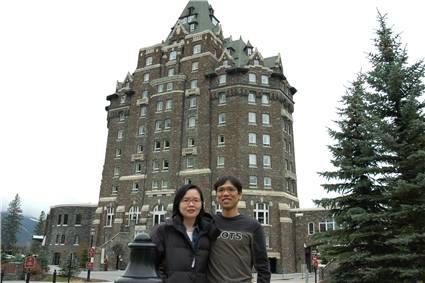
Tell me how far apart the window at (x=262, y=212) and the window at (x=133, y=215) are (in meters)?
13.6

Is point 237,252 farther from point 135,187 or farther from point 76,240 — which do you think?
point 76,240

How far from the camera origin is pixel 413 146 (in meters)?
13.9

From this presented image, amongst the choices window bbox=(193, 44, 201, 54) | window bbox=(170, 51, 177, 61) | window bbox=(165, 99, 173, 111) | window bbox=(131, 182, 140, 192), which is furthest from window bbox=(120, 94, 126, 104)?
window bbox=(131, 182, 140, 192)

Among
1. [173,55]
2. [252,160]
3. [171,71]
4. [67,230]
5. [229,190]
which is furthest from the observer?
[67,230]

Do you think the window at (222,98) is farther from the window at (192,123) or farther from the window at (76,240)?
the window at (76,240)

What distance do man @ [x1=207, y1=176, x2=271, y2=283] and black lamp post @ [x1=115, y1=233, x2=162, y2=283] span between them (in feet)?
4.57

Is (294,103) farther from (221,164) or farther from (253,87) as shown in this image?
(221,164)

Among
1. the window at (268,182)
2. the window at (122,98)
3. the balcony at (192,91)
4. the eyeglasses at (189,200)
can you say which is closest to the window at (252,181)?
the window at (268,182)

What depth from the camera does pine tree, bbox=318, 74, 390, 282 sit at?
1379 cm

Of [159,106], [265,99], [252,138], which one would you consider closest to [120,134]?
[159,106]

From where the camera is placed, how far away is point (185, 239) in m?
3.66

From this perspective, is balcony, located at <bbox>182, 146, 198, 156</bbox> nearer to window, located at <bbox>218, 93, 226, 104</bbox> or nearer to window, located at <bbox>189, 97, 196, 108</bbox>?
window, located at <bbox>189, 97, 196, 108</bbox>

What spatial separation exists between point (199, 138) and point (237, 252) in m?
40.8

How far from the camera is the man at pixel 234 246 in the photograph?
404 centimetres
